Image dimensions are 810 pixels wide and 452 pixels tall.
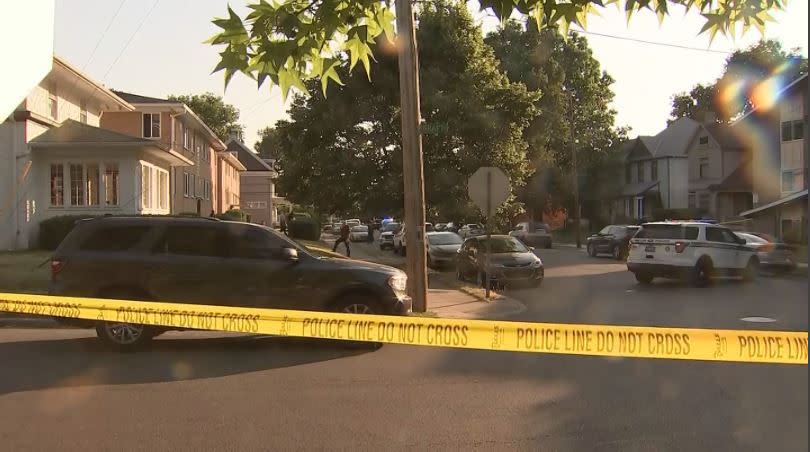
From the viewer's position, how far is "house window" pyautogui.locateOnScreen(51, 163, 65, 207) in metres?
19.2

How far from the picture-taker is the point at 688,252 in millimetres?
16656

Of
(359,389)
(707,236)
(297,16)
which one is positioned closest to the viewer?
(297,16)

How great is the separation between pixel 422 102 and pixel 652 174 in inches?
1467

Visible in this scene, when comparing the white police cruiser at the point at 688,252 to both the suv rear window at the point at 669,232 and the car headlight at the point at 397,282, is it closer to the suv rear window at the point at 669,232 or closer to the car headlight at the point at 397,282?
the suv rear window at the point at 669,232

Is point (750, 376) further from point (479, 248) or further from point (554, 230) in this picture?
point (554, 230)

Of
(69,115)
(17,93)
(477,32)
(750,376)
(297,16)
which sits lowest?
(750,376)

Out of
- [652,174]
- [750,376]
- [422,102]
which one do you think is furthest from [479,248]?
[652,174]

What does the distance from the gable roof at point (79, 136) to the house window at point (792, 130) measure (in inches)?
1088

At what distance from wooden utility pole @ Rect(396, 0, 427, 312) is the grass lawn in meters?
6.24

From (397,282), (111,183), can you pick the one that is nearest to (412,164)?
(397,282)

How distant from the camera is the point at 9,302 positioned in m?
4.99

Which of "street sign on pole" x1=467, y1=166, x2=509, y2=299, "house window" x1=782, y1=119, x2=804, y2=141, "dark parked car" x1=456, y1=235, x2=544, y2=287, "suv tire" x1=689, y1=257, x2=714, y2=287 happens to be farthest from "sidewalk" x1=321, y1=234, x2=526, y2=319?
Result: "house window" x1=782, y1=119, x2=804, y2=141

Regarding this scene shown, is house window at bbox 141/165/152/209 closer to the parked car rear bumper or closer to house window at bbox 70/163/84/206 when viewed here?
house window at bbox 70/163/84/206

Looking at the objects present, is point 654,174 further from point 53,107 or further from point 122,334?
point 122,334
